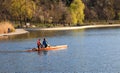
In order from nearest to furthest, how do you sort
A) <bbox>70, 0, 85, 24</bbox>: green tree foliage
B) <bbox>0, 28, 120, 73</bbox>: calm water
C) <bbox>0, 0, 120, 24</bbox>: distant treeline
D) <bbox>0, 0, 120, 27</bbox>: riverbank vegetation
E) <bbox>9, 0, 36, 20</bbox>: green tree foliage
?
<bbox>0, 28, 120, 73</bbox>: calm water, <bbox>9, 0, 36, 20</bbox>: green tree foliage, <bbox>0, 0, 120, 24</bbox>: distant treeline, <bbox>0, 0, 120, 27</bbox>: riverbank vegetation, <bbox>70, 0, 85, 24</bbox>: green tree foliage

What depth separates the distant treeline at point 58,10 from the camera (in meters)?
102

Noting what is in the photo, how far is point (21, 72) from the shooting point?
3067 cm

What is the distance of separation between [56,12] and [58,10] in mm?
1211

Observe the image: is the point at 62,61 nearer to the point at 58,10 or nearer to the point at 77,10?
the point at 58,10

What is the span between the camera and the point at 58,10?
11456 cm

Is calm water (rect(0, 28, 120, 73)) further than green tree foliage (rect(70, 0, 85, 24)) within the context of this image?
No

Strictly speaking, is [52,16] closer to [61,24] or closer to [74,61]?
[61,24]

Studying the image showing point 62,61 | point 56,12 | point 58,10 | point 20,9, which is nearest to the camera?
point 62,61

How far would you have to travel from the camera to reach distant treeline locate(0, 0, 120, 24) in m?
102

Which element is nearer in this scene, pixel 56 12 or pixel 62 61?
pixel 62 61

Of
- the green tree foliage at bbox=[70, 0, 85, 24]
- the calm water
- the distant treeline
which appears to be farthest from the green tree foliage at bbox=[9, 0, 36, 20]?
the calm water

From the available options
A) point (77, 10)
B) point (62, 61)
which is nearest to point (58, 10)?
point (77, 10)

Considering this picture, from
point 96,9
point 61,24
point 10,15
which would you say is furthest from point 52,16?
point 96,9

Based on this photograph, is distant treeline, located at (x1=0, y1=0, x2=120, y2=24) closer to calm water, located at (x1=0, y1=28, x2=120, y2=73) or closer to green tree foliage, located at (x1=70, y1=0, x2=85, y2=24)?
green tree foliage, located at (x1=70, y1=0, x2=85, y2=24)
